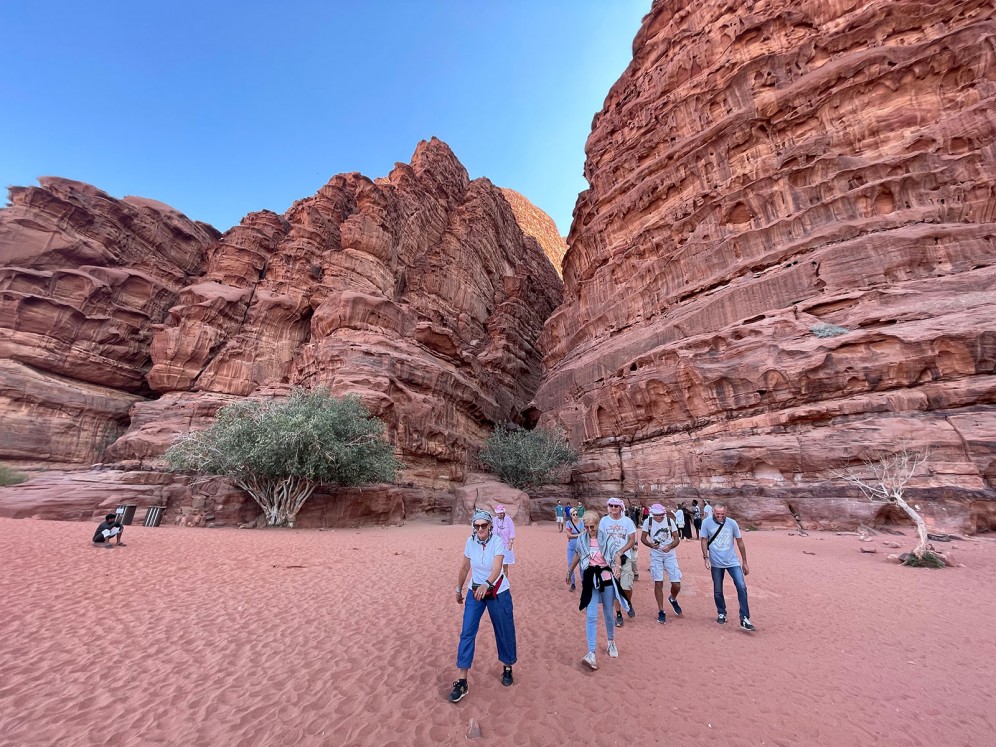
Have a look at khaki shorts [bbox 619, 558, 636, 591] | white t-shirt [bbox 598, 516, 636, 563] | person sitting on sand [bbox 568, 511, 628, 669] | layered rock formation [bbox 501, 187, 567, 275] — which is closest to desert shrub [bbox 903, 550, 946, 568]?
khaki shorts [bbox 619, 558, 636, 591]

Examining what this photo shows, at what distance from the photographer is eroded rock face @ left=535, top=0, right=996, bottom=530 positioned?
53.4 ft

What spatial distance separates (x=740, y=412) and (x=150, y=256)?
4982cm

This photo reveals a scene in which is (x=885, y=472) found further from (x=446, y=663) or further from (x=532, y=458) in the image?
(x=532, y=458)

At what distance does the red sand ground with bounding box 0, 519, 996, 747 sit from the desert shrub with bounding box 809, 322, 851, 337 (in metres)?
11.8

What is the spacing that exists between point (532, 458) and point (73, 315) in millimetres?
37366

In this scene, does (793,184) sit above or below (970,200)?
above

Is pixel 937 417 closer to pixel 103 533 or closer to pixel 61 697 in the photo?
pixel 61 697

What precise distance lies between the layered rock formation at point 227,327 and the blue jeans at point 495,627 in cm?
1947

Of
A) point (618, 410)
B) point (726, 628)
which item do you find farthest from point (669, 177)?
point (726, 628)

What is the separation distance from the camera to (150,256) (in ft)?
123

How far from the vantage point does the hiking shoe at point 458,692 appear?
4195 mm

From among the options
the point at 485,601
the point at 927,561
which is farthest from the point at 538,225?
the point at 485,601

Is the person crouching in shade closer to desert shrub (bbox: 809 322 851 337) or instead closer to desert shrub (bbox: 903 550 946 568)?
desert shrub (bbox: 903 550 946 568)

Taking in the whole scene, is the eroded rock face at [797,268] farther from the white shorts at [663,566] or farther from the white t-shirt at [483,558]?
the white t-shirt at [483,558]
